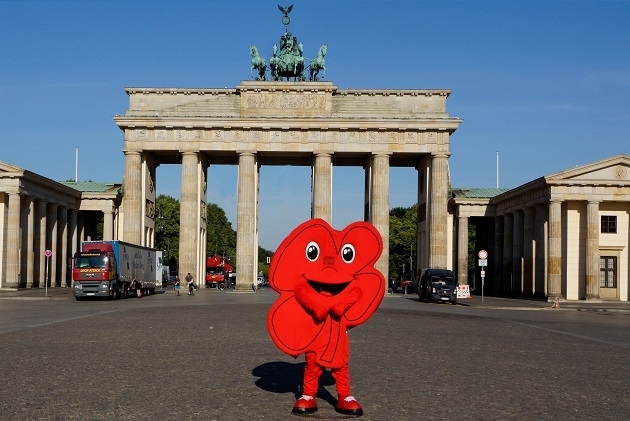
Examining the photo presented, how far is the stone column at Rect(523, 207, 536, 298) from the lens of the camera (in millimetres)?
68938

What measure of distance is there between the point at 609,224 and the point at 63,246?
45524 mm

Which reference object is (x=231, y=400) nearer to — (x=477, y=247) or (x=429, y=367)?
(x=429, y=367)

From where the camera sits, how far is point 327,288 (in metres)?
11.9

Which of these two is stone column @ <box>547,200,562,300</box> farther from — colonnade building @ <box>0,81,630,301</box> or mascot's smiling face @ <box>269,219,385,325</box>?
mascot's smiling face @ <box>269,219,385,325</box>

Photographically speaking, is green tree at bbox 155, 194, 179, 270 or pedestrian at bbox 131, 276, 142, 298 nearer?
pedestrian at bbox 131, 276, 142, 298

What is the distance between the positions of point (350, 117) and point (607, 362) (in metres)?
59.5

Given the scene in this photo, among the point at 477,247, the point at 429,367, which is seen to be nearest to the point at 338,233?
the point at 429,367

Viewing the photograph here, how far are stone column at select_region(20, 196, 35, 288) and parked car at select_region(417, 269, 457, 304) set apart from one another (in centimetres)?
3054

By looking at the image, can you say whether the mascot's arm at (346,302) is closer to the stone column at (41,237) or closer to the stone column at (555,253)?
the stone column at (555,253)

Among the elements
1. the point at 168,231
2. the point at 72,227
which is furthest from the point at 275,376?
the point at 168,231

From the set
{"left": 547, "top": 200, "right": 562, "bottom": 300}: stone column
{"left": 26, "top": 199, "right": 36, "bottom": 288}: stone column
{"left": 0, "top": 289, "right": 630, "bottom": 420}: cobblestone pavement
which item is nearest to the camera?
{"left": 0, "top": 289, "right": 630, "bottom": 420}: cobblestone pavement

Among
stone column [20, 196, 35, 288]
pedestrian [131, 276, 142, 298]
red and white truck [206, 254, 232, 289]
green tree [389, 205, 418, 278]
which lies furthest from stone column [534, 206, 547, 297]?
green tree [389, 205, 418, 278]

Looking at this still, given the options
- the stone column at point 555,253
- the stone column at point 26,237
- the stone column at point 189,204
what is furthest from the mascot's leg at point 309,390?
the stone column at point 189,204

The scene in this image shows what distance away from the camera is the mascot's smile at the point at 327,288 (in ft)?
38.8
